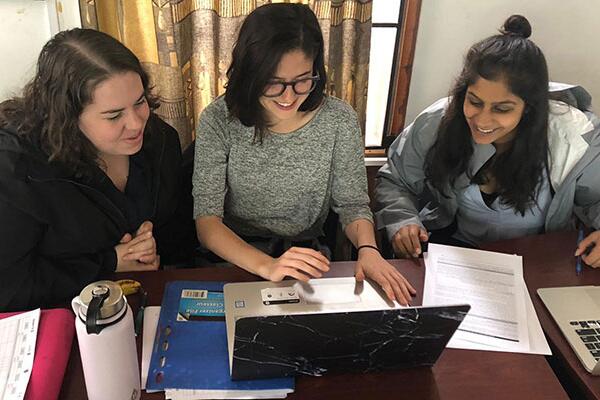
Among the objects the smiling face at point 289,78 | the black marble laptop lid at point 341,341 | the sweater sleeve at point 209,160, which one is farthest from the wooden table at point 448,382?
the smiling face at point 289,78

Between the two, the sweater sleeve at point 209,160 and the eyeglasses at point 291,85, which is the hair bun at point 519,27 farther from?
the sweater sleeve at point 209,160

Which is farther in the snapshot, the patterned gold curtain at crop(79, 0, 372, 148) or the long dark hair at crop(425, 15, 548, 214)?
the patterned gold curtain at crop(79, 0, 372, 148)

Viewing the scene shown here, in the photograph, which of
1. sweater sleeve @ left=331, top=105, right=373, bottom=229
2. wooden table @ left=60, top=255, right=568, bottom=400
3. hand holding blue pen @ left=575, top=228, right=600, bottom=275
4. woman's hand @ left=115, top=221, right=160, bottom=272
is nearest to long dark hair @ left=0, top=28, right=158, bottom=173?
woman's hand @ left=115, top=221, right=160, bottom=272

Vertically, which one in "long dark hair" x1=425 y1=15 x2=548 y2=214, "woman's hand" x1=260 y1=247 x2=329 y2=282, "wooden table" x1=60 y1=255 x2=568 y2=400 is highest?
"long dark hair" x1=425 y1=15 x2=548 y2=214

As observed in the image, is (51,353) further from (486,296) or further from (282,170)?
(486,296)

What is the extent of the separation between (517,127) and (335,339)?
37.1 inches

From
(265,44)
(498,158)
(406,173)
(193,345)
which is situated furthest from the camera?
(406,173)

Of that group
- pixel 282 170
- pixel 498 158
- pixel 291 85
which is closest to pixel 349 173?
pixel 282 170

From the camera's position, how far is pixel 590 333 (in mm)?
1120

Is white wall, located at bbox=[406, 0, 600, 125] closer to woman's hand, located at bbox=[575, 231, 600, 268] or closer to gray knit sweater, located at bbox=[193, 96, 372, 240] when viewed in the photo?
gray knit sweater, located at bbox=[193, 96, 372, 240]

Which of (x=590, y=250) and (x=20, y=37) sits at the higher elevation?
(x=20, y=37)

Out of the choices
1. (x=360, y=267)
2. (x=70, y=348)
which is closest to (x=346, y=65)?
(x=360, y=267)

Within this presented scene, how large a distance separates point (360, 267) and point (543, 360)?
1.33ft

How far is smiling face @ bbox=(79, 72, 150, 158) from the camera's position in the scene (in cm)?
117
